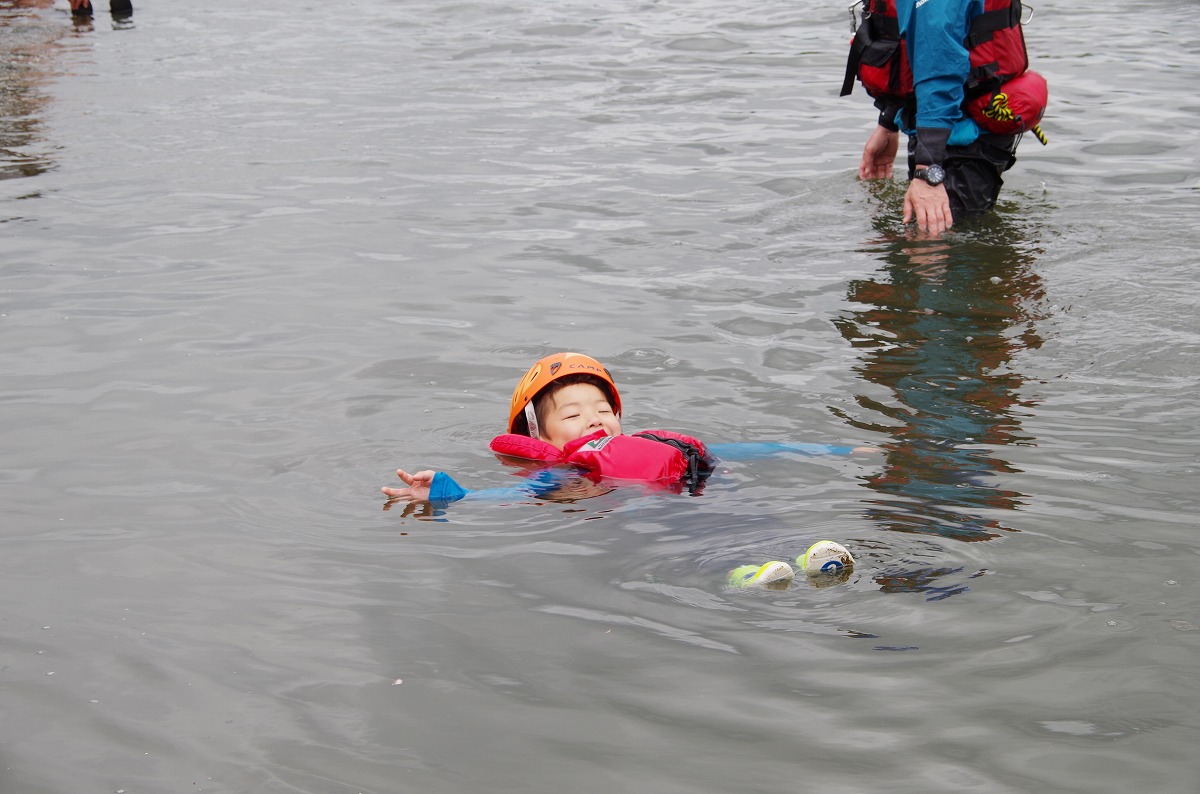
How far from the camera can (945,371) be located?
6.85 metres

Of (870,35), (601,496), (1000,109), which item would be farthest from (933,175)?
(601,496)

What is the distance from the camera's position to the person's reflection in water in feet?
16.6

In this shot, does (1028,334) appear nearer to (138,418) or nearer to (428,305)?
(428,305)

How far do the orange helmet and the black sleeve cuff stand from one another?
3.04 m

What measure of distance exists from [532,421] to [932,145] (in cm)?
349

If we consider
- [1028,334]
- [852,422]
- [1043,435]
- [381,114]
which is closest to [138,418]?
[852,422]

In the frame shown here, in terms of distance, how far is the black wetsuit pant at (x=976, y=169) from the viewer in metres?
8.67

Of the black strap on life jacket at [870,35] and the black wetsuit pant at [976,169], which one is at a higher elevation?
the black strap on life jacket at [870,35]

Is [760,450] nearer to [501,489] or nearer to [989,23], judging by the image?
[501,489]

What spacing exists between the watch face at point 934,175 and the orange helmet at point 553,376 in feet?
9.77

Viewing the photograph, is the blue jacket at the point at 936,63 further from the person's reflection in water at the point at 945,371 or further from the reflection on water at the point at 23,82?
the reflection on water at the point at 23,82

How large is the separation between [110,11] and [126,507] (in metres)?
21.8

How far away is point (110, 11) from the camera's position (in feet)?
79.4

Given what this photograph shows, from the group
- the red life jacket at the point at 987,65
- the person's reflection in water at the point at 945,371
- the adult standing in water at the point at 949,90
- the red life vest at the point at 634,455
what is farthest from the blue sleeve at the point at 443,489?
the red life jacket at the point at 987,65
